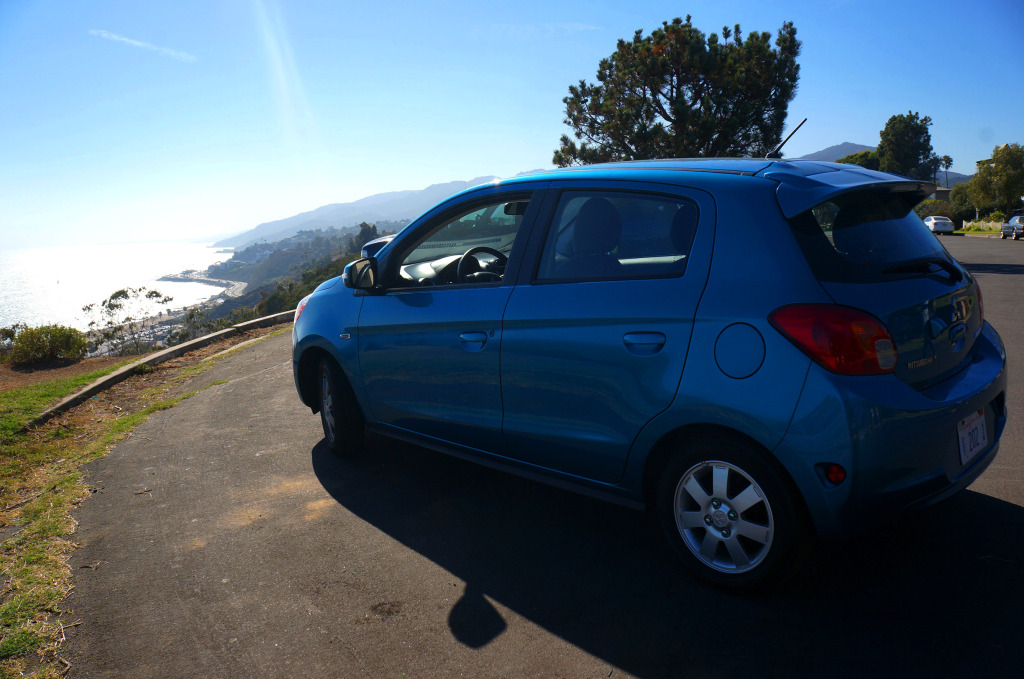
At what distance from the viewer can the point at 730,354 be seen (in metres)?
2.73

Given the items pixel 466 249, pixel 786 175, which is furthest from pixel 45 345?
pixel 786 175

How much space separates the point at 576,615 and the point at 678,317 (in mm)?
1312

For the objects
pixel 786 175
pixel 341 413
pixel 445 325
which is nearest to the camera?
pixel 786 175

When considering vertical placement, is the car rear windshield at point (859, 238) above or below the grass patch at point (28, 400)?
above

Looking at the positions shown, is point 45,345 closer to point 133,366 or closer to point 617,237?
point 133,366

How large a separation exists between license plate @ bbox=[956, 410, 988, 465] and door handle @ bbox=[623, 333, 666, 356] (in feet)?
3.92

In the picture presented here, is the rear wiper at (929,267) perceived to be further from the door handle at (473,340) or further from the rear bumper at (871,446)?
the door handle at (473,340)

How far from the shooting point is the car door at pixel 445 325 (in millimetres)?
3713

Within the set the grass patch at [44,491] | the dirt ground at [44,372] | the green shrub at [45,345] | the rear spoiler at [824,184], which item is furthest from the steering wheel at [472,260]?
the green shrub at [45,345]

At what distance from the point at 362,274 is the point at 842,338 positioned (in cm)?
299

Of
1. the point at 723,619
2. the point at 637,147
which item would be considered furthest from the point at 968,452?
the point at 637,147

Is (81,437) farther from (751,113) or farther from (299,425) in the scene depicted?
(751,113)

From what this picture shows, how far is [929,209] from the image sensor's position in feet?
199

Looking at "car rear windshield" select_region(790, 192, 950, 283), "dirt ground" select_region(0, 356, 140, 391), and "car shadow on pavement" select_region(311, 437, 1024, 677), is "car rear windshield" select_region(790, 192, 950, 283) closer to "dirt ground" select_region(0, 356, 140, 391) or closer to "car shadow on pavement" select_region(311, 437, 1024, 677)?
"car shadow on pavement" select_region(311, 437, 1024, 677)
